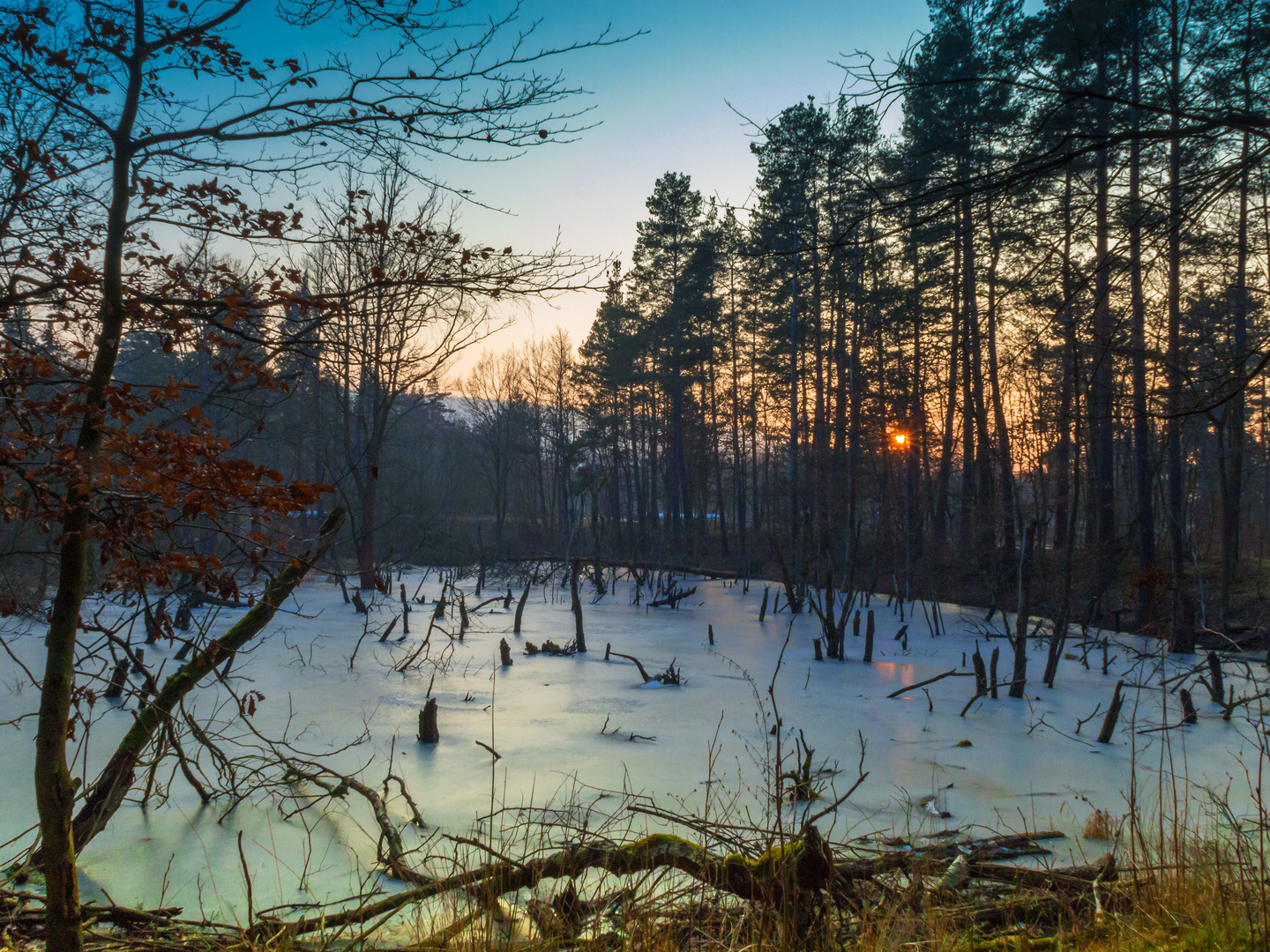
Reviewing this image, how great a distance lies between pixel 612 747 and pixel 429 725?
50.5 inches

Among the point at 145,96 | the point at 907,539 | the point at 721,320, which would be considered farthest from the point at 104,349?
the point at 721,320

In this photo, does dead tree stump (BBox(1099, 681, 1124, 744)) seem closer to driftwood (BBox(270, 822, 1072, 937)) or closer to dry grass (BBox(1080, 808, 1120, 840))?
dry grass (BBox(1080, 808, 1120, 840))

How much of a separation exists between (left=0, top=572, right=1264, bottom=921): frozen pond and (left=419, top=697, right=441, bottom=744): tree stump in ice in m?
0.12

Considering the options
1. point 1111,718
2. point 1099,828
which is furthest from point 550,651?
Answer: point 1099,828

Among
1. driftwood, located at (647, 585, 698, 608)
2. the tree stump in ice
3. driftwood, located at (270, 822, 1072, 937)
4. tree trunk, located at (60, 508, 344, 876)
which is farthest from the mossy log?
driftwood, located at (647, 585, 698, 608)

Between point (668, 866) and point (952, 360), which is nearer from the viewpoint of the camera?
point (668, 866)

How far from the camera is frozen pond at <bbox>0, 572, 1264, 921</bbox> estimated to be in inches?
144

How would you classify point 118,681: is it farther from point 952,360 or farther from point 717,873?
point 952,360

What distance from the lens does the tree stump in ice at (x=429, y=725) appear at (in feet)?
17.6

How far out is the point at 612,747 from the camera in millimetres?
5430

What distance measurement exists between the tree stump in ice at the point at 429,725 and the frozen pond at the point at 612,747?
12cm

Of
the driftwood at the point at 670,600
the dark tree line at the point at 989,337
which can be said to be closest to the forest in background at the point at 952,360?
the dark tree line at the point at 989,337

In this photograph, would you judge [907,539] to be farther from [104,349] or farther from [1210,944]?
[104,349]

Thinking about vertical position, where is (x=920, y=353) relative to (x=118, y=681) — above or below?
above
